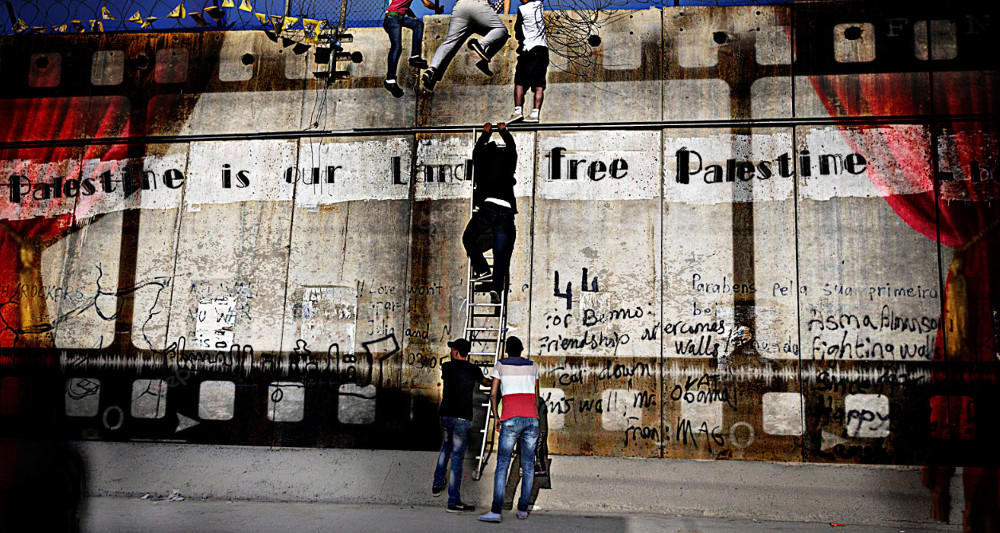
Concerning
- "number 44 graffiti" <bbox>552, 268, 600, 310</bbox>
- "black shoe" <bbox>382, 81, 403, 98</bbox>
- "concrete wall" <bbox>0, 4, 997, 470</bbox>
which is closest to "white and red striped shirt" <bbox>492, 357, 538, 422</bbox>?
"concrete wall" <bbox>0, 4, 997, 470</bbox>

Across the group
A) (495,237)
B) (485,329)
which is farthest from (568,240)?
(485,329)

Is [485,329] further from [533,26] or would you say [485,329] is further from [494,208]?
[533,26]

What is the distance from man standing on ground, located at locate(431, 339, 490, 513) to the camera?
24.2 feet

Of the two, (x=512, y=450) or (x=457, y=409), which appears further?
(x=457, y=409)

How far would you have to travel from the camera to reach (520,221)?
9016mm

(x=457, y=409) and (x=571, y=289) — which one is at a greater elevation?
(x=571, y=289)

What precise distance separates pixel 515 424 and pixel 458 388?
0.78 metres

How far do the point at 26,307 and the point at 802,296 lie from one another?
1011cm

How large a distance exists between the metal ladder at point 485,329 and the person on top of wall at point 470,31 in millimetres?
1943

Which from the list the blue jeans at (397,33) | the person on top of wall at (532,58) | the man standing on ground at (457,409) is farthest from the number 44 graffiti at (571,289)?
the blue jeans at (397,33)

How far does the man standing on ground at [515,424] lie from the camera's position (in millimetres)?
6969

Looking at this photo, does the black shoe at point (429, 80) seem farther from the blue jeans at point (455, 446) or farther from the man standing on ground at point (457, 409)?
the blue jeans at point (455, 446)

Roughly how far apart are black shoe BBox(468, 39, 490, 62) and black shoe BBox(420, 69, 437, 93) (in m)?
0.65

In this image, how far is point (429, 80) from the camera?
9.32 m
